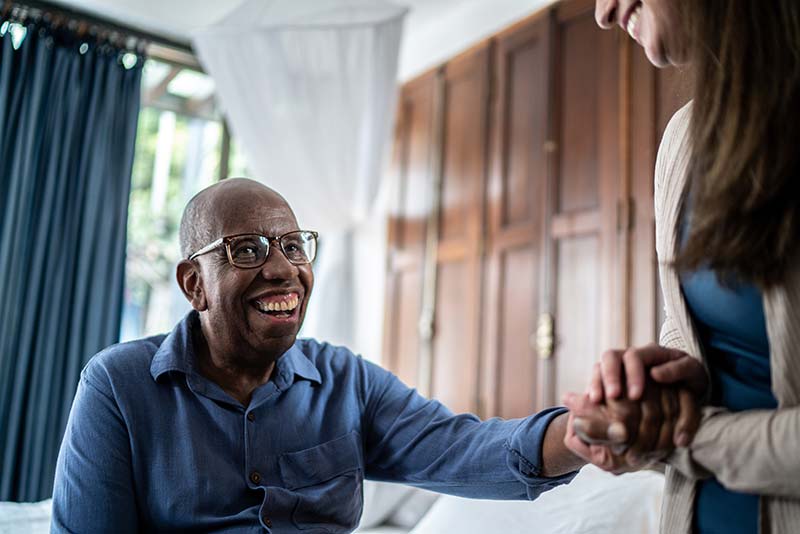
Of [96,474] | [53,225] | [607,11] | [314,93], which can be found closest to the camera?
[607,11]

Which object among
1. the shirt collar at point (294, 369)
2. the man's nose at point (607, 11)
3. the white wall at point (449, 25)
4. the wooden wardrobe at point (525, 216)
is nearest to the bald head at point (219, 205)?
the shirt collar at point (294, 369)

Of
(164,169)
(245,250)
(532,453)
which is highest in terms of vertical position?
(164,169)

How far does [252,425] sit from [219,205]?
0.45 m

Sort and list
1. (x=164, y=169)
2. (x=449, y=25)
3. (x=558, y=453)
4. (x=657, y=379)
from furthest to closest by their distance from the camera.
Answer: (x=164, y=169), (x=449, y=25), (x=558, y=453), (x=657, y=379)

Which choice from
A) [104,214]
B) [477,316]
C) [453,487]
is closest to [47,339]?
[104,214]

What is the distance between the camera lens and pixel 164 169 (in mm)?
4922

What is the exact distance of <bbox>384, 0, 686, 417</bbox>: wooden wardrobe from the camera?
289 cm

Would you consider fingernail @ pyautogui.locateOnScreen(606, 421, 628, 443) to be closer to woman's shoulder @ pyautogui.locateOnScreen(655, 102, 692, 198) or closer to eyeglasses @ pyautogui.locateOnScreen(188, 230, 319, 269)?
woman's shoulder @ pyautogui.locateOnScreen(655, 102, 692, 198)

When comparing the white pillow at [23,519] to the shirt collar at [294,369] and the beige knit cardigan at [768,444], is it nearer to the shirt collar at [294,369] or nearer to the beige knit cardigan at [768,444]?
the shirt collar at [294,369]

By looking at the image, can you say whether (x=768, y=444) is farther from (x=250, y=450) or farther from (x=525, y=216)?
(x=525, y=216)

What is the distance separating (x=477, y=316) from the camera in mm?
3586

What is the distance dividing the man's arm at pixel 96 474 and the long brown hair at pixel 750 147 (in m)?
1.03

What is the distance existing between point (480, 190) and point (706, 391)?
2778 millimetres

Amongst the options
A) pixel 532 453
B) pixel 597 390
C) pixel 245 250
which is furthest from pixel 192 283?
pixel 597 390
